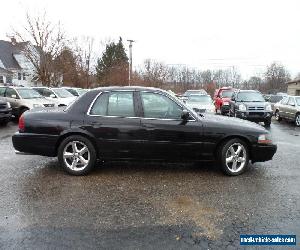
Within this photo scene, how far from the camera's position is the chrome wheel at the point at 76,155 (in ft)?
19.1

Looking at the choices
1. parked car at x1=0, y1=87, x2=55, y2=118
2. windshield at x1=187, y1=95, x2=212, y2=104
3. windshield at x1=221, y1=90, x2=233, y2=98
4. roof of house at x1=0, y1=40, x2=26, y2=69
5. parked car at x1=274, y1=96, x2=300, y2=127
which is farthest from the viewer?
roof of house at x1=0, y1=40, x2=26, y2=69

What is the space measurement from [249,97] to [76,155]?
454 inches

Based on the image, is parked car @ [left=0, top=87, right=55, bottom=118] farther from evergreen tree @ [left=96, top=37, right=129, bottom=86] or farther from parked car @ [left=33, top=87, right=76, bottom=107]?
evergreen tree @ [left=96, top=37, right=129, bottom=86]

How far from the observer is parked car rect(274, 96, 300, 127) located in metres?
15.2

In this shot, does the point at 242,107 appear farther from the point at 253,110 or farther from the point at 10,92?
the point at 10,92

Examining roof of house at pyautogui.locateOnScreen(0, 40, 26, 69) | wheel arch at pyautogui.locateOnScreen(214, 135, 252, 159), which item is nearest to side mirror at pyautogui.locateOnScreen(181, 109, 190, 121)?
wheel arch at pyautogui.locateOnScreen(214, 135, 252, 159)

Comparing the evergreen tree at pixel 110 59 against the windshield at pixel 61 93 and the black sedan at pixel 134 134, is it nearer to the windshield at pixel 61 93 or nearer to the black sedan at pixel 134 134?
the windshield at pixel 61 93

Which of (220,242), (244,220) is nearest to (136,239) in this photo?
(220,242)

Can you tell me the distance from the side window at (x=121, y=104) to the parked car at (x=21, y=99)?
9.08 meters

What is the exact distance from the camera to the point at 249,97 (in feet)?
50.4

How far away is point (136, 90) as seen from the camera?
5.92 meters

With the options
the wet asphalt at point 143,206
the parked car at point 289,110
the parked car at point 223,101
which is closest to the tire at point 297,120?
the parked car at point 289,110

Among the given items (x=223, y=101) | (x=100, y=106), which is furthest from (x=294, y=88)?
(x=100, y=106)

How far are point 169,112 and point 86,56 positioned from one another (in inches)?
2239
